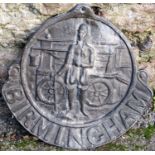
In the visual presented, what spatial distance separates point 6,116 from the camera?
6875mm

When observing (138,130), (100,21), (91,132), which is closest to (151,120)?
(138,130)

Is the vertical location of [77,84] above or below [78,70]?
below

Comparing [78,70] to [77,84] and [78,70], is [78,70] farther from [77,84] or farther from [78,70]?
[77,84]

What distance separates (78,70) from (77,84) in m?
0.13

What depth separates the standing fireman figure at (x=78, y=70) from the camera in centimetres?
651

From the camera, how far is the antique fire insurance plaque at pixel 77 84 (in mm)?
6512

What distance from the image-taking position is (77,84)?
660 centimetres

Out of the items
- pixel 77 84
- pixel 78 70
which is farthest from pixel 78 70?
pixel 77 84

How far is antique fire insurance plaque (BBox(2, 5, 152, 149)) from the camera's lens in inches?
256

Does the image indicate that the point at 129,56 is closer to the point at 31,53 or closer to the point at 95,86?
the point at 95,86

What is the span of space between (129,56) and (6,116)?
130cm

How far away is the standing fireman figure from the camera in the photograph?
21.4 ft

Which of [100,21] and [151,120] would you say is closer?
[100,21]
